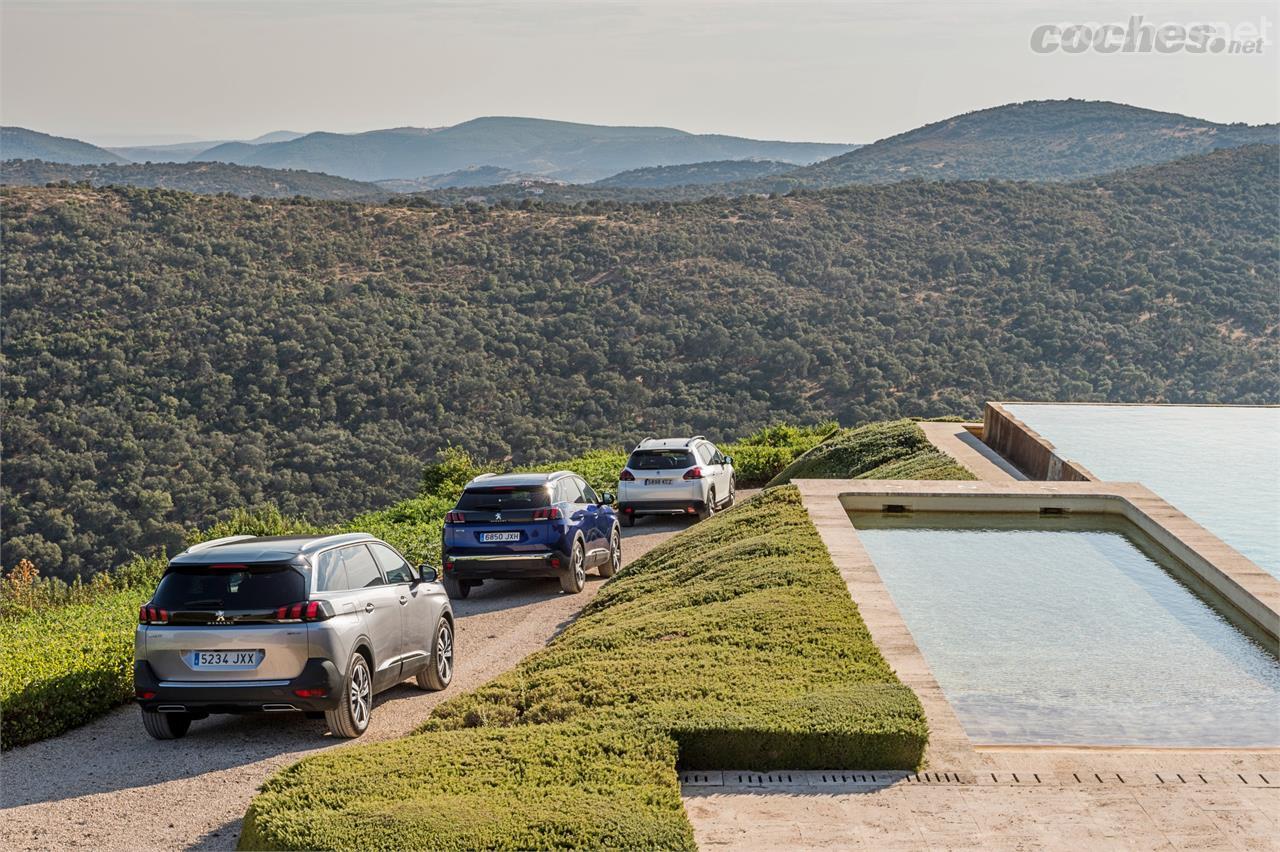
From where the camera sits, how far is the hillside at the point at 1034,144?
374 ft

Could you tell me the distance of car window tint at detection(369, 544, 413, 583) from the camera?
1019 centimetres

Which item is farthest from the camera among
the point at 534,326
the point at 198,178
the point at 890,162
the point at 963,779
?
the point at 890,162

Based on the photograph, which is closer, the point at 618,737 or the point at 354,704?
the point at 618,737

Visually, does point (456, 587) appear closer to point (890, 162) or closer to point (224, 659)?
point (224, 659)

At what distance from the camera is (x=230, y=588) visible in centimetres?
880

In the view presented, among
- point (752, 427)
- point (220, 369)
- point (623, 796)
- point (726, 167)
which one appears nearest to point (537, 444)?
point (752, 427)

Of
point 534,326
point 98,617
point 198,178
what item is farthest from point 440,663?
point 198,178

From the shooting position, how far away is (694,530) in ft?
56.7

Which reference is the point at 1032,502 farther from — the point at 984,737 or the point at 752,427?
the point at 752,427

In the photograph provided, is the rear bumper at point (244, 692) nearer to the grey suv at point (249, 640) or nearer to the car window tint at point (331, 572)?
the grey suv at point (249, 640)

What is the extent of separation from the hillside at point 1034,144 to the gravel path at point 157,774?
102379 millimetres

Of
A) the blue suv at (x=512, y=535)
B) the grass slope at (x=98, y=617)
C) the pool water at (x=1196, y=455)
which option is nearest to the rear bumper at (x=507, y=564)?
the blue suv at (x=512, y=535)

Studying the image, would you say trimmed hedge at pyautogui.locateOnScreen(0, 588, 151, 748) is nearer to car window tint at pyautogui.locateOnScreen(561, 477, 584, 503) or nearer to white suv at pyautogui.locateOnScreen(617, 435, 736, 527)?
car window tint at pyautogui.locateOnScreen(561, 477, 584, 503)

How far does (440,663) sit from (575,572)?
453cm
